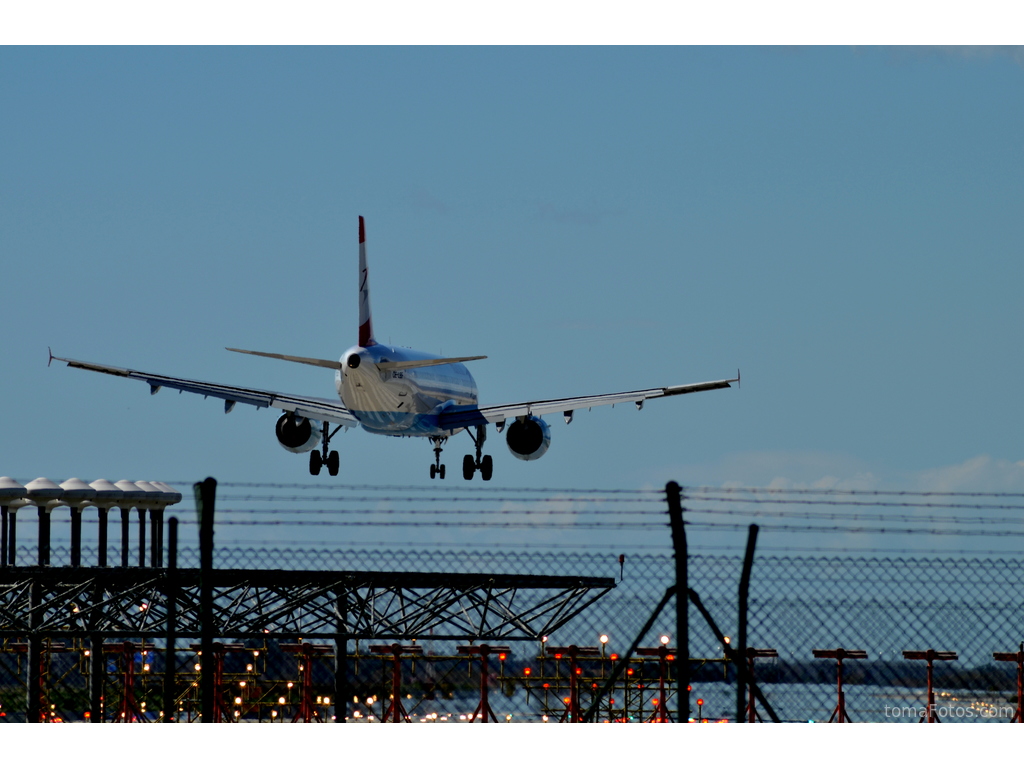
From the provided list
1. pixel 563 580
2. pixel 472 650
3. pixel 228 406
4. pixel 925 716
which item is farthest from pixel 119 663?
pixel 925 716

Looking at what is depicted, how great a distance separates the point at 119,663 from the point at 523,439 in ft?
69.9

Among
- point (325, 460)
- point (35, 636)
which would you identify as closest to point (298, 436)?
point (325, 460)

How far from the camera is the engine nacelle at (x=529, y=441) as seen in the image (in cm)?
7100

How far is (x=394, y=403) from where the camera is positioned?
64438mm

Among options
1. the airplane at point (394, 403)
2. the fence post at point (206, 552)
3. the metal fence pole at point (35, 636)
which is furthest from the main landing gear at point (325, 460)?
the fence post at point (206, 552)

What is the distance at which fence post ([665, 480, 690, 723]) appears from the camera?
51.3ft

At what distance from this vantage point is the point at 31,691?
115 feet

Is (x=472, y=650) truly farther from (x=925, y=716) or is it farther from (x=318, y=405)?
(x=318, y=405)

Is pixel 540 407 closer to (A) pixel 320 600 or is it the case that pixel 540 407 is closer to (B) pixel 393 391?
(B) pixel 393 391

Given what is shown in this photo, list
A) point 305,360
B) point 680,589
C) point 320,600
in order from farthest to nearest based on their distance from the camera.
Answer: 1. point 305,360
2. point 320,600
3. point 680,589

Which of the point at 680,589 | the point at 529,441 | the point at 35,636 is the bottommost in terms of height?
the point at 35,636

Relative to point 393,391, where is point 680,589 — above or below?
below

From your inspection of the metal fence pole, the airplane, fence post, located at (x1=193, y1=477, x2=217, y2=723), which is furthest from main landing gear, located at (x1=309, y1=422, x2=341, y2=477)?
fence post, located at (x1=193, y1=477, x2=217, y2=723)

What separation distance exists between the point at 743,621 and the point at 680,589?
2.68ft
